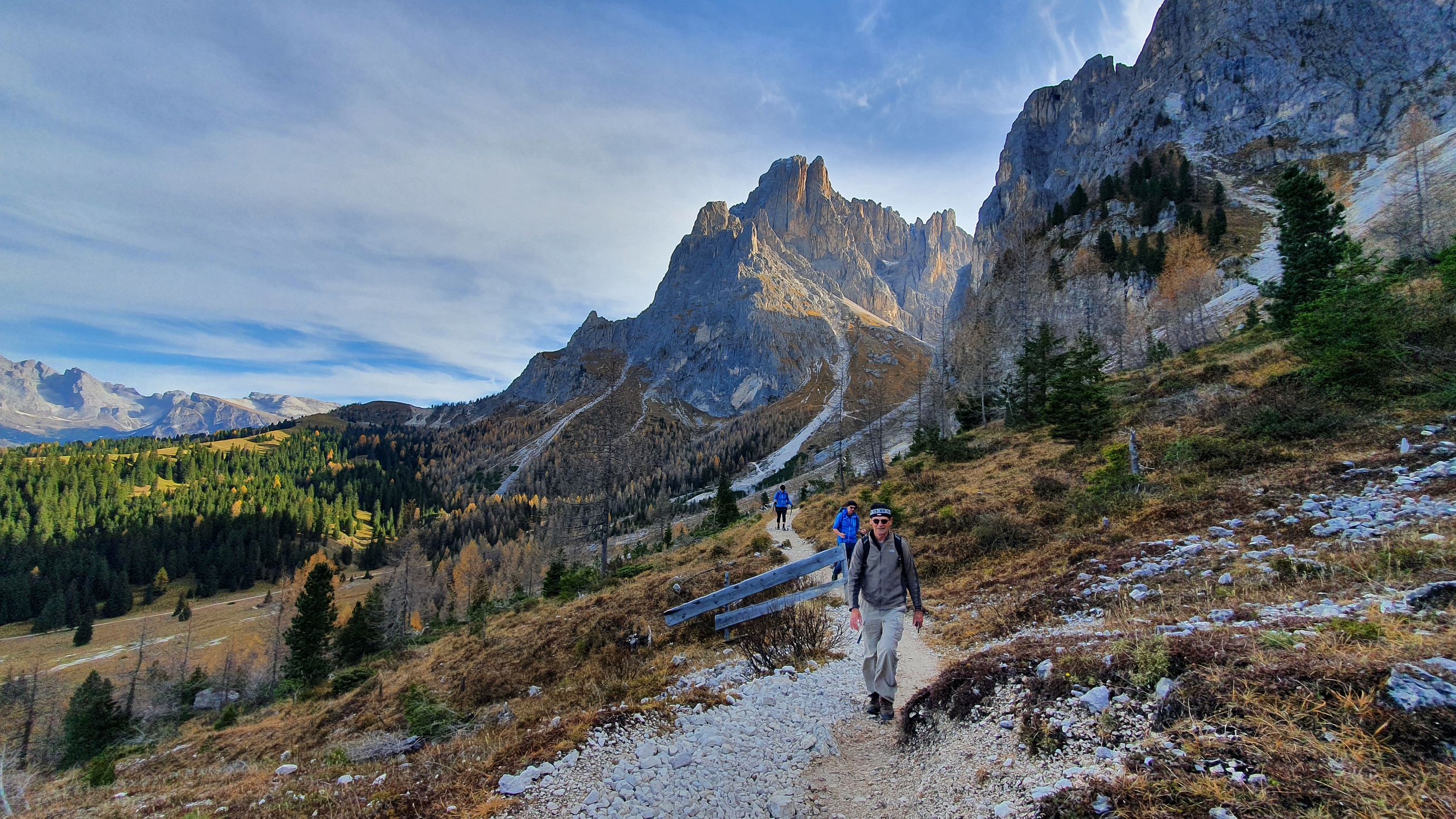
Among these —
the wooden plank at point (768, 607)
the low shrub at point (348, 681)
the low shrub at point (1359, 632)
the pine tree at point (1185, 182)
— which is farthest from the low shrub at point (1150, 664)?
the pine tree at point (1185, 182)

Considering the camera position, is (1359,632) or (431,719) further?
(431,719)

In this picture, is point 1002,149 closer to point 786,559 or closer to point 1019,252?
point 1019,252

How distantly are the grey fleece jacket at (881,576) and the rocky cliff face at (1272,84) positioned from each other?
127619 mm

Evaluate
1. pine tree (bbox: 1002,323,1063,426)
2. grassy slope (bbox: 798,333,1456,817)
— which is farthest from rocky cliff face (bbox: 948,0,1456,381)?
grassy slope (bbox: 798,333,1456,817)

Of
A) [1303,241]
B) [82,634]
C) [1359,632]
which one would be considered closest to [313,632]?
[1359,632]

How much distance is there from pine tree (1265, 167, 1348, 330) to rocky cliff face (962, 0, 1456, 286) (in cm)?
9504

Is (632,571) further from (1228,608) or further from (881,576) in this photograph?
(1228,608)

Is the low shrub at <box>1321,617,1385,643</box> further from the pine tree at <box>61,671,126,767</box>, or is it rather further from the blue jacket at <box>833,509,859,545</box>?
the pine tree at <box>61,671,126,767</box>

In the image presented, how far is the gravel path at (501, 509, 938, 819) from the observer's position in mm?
5461

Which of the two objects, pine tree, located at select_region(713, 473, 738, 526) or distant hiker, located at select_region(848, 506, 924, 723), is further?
pine tree, located at select_region(713, 473, 738, 526)

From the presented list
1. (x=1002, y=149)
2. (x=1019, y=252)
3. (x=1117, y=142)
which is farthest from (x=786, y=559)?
(x=1002, y=149)

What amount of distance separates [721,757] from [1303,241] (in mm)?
34910

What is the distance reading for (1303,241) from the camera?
971 inches

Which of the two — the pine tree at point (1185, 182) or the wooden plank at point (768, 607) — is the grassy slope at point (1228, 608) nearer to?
the wooden plank at point (768, 607)
